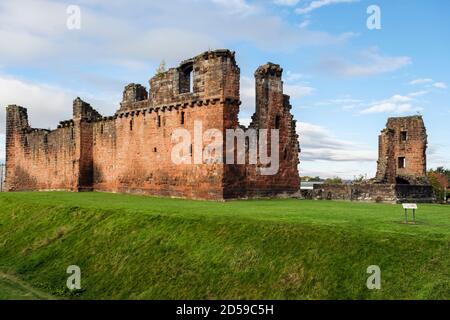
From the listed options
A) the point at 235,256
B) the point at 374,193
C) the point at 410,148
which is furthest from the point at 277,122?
the point at 410,148

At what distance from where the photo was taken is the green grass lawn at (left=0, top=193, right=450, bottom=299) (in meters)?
Answer: 9.62

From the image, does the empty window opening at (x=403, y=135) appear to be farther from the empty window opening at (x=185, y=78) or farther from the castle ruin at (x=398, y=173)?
the empty window opening at (x=185, y=78)

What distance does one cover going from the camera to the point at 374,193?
76.3ft

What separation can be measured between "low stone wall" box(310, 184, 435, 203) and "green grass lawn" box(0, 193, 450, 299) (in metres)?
8.05

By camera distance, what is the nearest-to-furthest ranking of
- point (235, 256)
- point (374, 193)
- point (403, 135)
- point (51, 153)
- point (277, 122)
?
point (235, 256) → point (374, 193) → point (277, 122) → point (51, 153) → point (403, 135)

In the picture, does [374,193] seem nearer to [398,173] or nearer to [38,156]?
[398,173]

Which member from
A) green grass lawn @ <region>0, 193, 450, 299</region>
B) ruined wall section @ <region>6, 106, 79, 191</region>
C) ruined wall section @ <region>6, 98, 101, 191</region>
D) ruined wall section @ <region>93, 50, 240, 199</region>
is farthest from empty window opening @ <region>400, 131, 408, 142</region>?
green grass lawn @ <region>0, 193, 450, 299</region>

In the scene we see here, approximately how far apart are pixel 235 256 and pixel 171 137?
1469cm

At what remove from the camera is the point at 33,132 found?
3888 centimetres

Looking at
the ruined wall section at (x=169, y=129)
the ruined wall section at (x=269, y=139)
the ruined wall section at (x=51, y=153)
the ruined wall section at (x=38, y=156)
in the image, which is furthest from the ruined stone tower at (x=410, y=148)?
the ruined wall section at (x=38, y=156)
